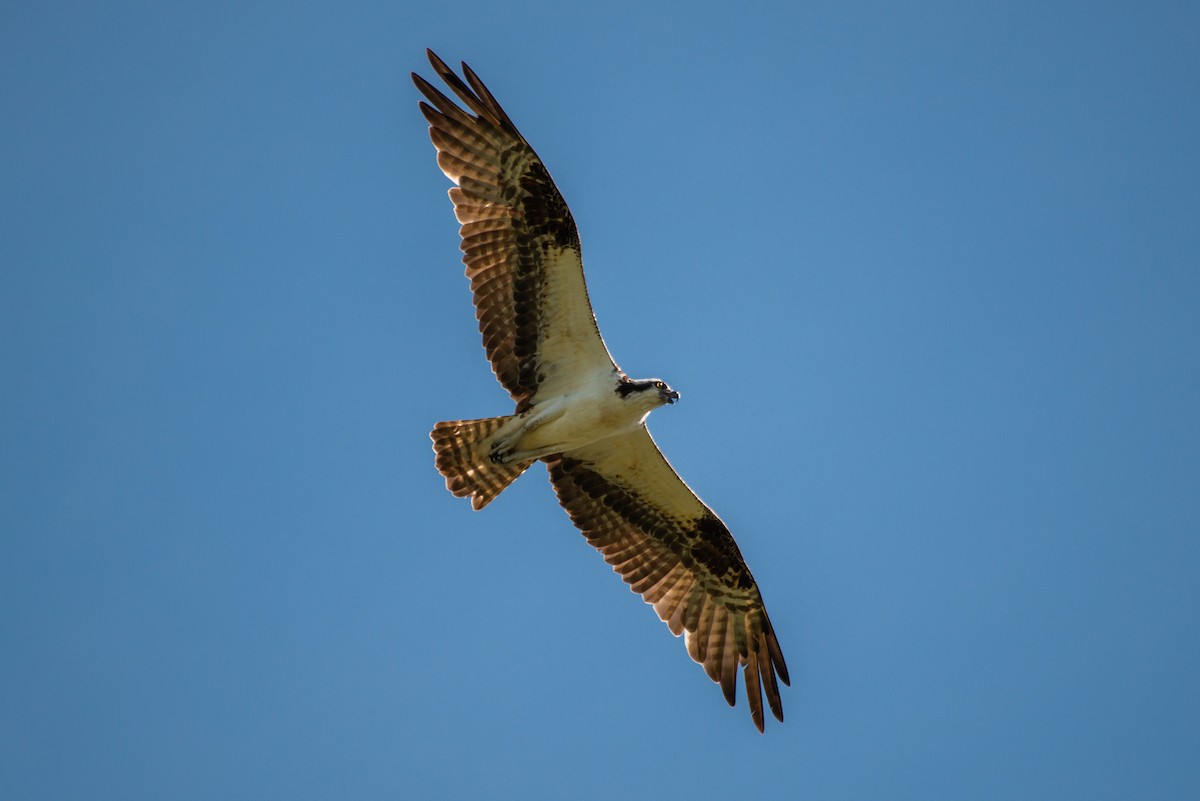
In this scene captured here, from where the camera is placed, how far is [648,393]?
1195cm

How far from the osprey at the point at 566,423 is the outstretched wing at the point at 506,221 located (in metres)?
0.01

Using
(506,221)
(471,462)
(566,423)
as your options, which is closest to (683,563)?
(566,423)

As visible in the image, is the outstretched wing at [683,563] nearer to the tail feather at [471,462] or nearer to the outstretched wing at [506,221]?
the tail feather at [471,462]

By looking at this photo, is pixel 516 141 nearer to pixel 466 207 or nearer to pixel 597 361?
pixel 466 207

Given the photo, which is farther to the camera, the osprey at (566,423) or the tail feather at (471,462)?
the tail feather at (471,462)

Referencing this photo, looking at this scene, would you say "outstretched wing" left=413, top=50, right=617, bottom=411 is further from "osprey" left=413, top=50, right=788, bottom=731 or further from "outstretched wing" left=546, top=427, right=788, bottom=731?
"outstretched wing" left=546, top=427, right=788, bottom=731

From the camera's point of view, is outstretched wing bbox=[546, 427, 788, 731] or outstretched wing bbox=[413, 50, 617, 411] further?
outstretched wing bbox=[546, 427, 788, 731]

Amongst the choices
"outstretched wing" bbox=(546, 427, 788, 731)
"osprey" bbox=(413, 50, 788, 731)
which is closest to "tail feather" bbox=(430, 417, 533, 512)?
"osprey" bbox=(413, 50, 788, 731)

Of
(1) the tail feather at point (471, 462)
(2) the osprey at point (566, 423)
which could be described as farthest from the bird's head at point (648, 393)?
(1) the tail feather at point (471, 462)

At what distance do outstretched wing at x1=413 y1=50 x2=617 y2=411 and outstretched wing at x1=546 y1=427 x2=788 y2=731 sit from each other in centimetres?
165

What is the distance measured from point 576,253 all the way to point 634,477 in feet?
7.99

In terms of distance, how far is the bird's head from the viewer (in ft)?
39.2

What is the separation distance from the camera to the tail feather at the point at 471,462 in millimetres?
12398

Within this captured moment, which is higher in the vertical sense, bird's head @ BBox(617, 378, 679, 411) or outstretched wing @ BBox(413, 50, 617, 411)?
outstretched wing @ BBox(413, 50, 617, 411)
